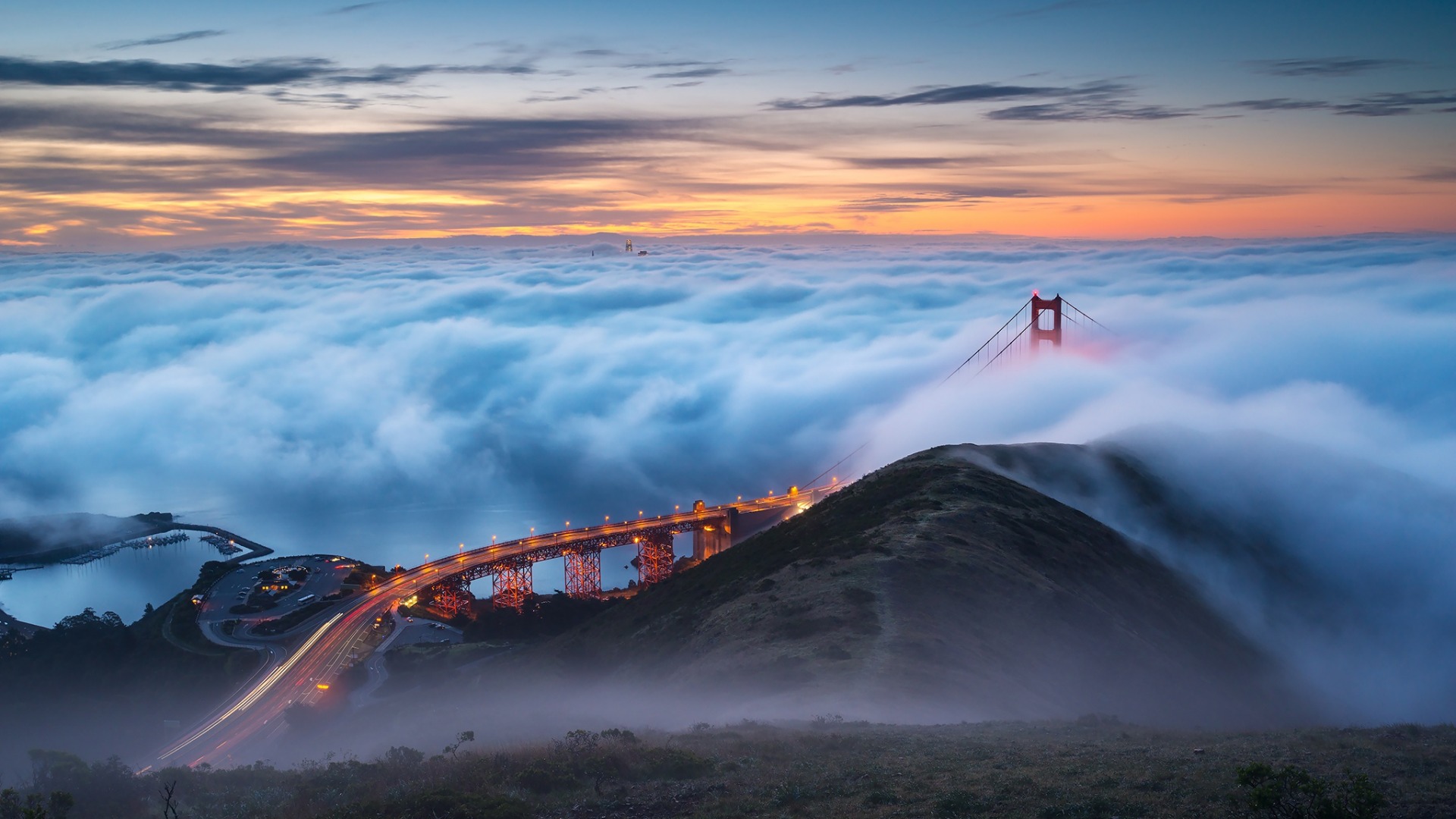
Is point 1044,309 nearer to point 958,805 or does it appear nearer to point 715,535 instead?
point 715,535

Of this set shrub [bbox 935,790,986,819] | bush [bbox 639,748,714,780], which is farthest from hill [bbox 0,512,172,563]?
shrub [bbox 935,790,986,819]

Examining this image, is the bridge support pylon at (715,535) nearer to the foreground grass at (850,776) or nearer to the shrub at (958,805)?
the foreground grass at (850,776)

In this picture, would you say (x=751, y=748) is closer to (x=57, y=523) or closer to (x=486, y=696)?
(x=486, y=696)

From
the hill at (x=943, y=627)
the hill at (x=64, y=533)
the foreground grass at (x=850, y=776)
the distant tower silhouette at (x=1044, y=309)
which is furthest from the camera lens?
the hill at (x=64, y=533)

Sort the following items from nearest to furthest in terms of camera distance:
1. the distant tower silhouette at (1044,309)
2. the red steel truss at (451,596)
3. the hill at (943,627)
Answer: the hill at (943,627), the red steel truss at (451,596), the distant tower silhouette at (1044,309)

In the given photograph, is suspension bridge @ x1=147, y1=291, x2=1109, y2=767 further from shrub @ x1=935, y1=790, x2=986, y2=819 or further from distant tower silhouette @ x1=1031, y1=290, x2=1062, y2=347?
shrub @ x1=935, y1=790, x2=986, y2=819

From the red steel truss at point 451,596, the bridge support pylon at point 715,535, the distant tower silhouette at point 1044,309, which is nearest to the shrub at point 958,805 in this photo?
the red steel truss at point 451,596

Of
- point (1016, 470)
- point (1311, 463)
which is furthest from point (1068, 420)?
point (1016, 470)
